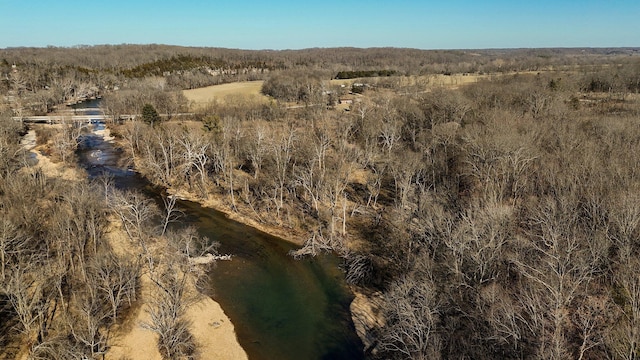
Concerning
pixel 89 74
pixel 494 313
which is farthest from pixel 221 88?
pixel 494 313

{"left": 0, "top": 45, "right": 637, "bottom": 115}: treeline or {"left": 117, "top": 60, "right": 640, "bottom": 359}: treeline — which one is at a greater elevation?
{"left": 0, "top": 45, "right": 637, "bottom": 115}: treeline

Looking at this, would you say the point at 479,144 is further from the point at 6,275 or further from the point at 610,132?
the point at 6,275

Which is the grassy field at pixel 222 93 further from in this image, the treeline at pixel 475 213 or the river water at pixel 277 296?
the river water at pixel 277 296

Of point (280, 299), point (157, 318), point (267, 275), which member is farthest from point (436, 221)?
point (157, 318)

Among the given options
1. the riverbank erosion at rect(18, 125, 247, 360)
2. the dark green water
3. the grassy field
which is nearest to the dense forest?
the riverbank erosion at rect(18, 125, 247, 360)

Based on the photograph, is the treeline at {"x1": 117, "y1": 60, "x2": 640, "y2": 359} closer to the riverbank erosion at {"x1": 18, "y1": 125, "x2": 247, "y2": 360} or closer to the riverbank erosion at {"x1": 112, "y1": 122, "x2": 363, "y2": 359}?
the riverbank erosion at {"x1": 112, "y1": 122, "x2": 363, "y2": 359}

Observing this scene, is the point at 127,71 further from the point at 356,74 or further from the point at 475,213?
the point at 475,213

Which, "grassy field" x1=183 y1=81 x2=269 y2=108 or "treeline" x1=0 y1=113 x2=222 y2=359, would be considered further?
"grassy field" x1=183 y1=81 x2=269 y2=108
